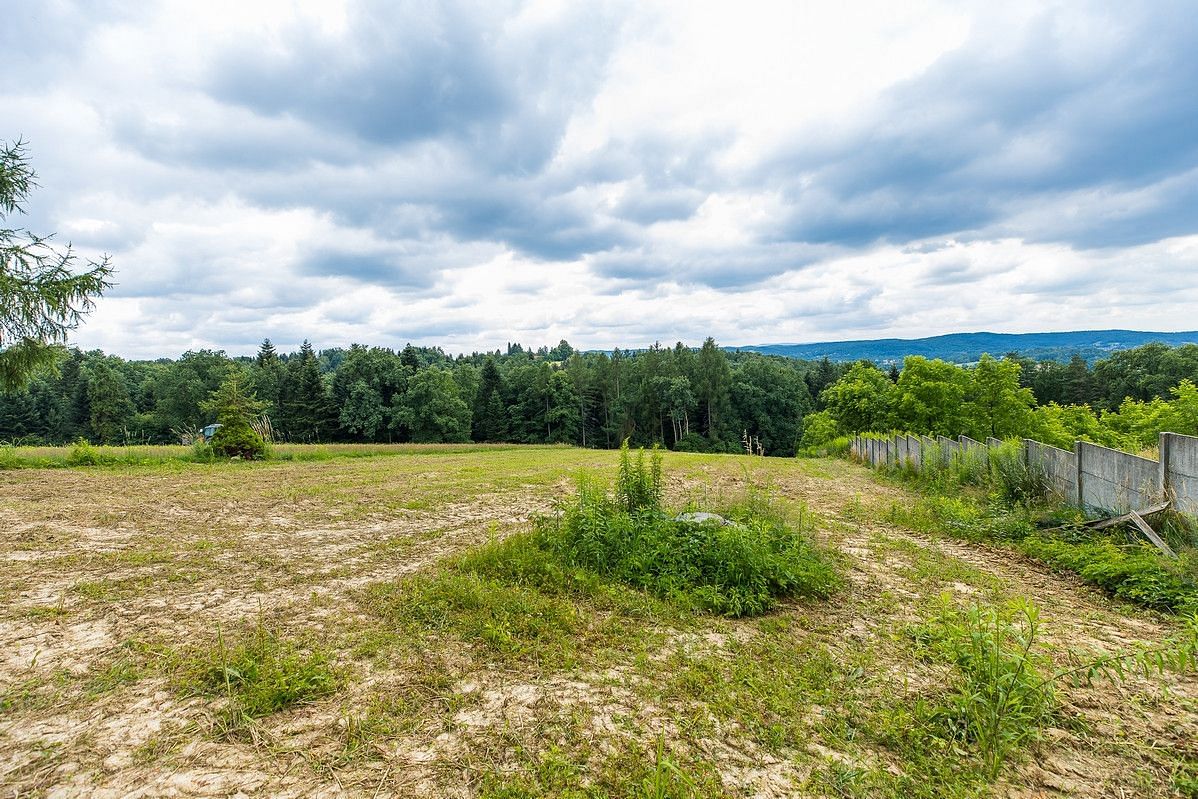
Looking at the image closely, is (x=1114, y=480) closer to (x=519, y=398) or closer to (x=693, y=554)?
(x=693, y=554)

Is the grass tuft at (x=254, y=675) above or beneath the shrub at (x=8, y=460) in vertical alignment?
beneath

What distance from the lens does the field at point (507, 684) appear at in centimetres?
260

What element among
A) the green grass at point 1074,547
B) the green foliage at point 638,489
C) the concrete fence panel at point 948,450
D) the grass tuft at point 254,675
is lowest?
the green grass at point 1074,547

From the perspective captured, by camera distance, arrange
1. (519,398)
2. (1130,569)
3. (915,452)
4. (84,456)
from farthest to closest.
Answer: (519,398) → (915,452) → (84,456) → (1130,569)

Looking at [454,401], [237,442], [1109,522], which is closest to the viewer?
[1109,522]

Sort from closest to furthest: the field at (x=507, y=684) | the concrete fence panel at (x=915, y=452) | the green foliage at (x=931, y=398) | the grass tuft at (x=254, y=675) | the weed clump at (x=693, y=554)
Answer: the field at (x=507, y=684) → the grass tuft at (x=254, y=675) → the weed clump at (x=693, y=554) → the concrete fence panel at (x=915, y=452) → the green foliage at (x=931, y=398)

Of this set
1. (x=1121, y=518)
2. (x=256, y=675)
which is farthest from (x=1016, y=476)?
(x=256, y=675)

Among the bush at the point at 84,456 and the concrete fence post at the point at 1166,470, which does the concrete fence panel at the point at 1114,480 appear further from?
the bush at the point at 84,456

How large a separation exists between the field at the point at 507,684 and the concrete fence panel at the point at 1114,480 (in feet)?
5.48

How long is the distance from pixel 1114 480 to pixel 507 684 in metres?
8.33

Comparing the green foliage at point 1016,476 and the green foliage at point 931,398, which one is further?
the green foliage at point 931,398

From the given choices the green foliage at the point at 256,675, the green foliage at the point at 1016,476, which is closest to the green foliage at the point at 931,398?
the green foliage at the point at 1016,476

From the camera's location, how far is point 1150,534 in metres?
5.67

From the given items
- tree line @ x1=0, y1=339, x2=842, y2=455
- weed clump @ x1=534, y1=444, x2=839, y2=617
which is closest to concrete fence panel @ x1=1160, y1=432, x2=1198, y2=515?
weed clump @ x1=534, y1=444, x2=839, y2=617
